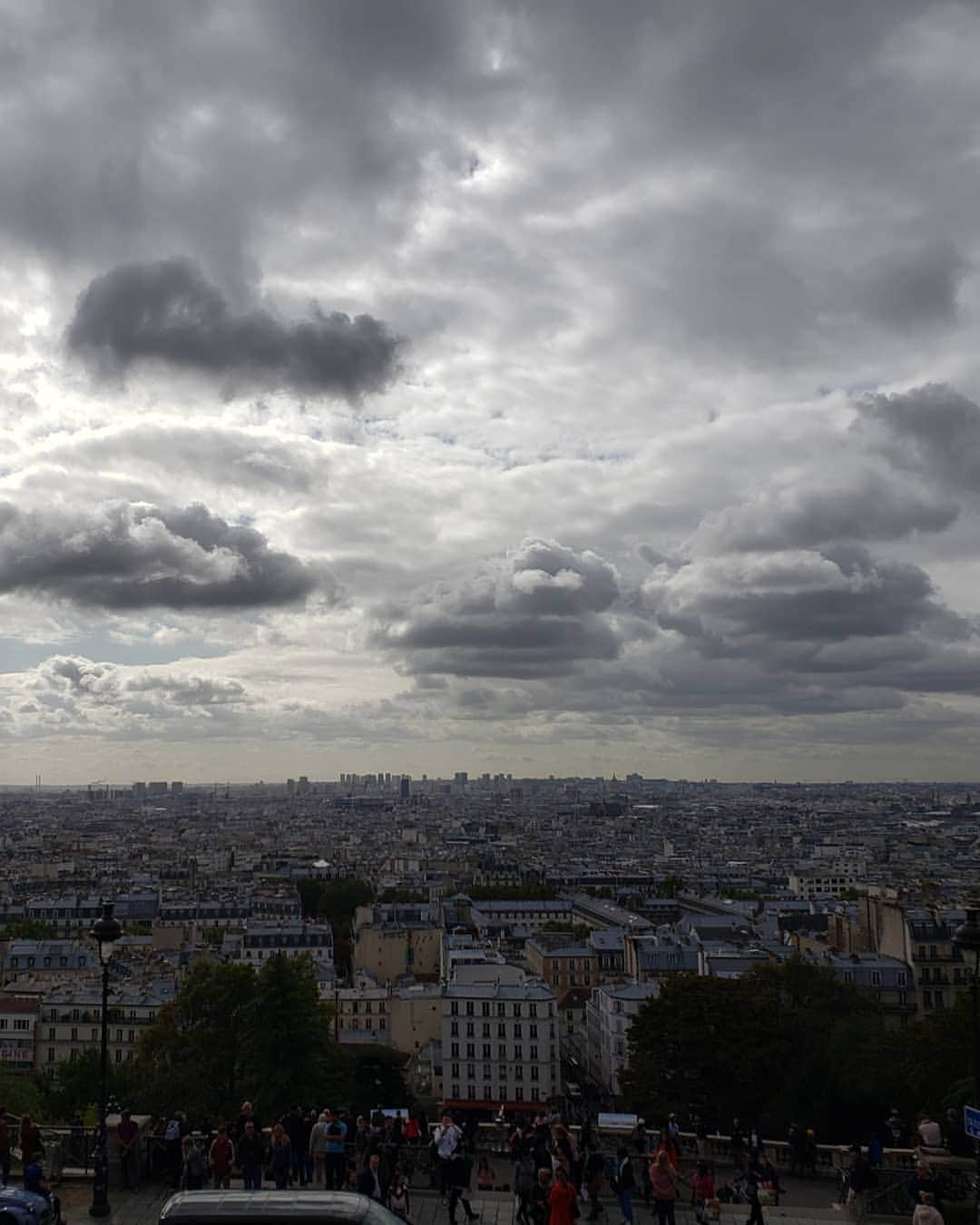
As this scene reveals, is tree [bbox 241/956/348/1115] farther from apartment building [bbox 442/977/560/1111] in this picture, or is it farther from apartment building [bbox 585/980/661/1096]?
apartment building [bbox 585/980/661/1096]

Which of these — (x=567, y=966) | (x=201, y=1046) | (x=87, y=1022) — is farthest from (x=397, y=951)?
(x=201, y=1046)

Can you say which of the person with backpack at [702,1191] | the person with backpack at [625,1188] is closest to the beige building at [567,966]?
the person with backpack at [702,1191]

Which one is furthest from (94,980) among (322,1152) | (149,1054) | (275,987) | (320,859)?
(320,859)

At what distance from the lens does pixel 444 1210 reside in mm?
17266

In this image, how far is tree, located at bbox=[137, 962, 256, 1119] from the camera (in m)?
34.5

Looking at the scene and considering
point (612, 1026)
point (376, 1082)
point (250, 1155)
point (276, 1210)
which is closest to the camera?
point (276, 1210)

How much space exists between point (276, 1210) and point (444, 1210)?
6.80 meters

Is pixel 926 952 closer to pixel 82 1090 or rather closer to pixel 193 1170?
pixel 82 1090

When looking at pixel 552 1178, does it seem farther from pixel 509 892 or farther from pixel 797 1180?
pixel 509 892

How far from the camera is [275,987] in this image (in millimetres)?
35156

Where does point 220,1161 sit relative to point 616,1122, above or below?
above

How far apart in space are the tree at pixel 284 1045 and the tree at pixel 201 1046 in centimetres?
80

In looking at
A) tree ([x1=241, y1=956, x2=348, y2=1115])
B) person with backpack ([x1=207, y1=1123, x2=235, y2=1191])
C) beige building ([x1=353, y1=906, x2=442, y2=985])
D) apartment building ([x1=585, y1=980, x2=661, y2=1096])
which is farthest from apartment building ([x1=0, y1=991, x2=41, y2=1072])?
person with backpack ([x1=207, y1=1123, x2=235, y2=1191])

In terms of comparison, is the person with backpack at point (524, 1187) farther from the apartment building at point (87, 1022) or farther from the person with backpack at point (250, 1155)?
the apartment building at point (87, 1022)
